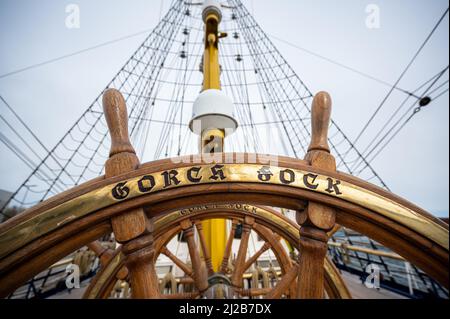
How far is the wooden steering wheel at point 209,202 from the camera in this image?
0.39 meters

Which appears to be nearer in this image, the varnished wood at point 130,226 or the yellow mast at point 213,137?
the varnished wood at point 130,226

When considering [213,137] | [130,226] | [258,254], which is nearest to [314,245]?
[130,226]

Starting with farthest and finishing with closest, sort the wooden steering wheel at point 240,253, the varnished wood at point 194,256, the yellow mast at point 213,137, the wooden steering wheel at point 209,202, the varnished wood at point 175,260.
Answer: the varnished wood at point 175,260 < the varnished wood at point 194,256 < the wooden steering wheel at point 240,253 < the yellow mast at point 213,137 < the wooden steering wheel at point 209,202

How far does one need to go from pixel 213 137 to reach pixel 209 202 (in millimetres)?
509

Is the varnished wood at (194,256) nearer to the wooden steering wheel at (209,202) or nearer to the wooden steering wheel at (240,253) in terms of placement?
the wooden steering wheel at (240,253)

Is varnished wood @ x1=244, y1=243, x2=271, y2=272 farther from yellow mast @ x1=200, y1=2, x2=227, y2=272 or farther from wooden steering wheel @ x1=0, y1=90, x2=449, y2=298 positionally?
wooden steering wheel @ x1=0, y1=90, x2=449, y2=298

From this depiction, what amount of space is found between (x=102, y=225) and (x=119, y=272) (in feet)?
3.15

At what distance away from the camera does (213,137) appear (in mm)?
926

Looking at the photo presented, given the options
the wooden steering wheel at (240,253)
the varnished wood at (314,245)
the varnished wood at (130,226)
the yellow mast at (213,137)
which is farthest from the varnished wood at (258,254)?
the varnished wood at (130,226)

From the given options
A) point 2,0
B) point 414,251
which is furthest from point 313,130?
point 2,0

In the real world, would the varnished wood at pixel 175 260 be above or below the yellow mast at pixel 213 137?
below

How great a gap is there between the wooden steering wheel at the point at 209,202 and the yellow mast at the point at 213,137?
1.38 ft

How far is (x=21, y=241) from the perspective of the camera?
365 mm

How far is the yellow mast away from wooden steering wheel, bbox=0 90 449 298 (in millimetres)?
420
